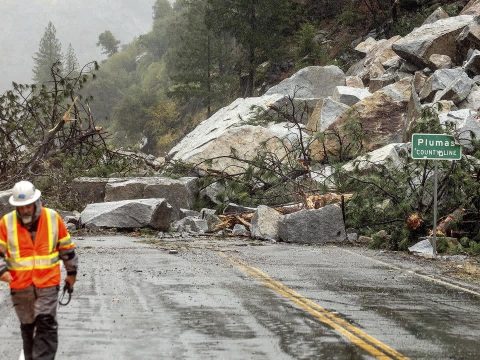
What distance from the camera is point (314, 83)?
33938mm

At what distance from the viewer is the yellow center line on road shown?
22.0 ft

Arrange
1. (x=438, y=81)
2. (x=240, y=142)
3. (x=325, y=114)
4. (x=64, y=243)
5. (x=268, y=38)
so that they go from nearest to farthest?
1. (x=64, y=243)
2. (x=240, y=142)
3. (x=438, y=81)
4. (x=325, y=114)
5. (x=268, y=38)

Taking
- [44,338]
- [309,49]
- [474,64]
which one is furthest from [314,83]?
[44,338]

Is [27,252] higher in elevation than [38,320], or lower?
higher

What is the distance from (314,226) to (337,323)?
1003 centimetres

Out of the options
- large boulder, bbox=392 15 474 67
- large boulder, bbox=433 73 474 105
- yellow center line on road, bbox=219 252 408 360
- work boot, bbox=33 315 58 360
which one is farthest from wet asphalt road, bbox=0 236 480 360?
large boulder, bbox=392 15 474 67

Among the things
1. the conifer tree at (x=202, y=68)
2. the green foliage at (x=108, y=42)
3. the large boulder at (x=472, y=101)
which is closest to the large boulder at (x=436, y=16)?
the large boulder at (x=472, y=101)

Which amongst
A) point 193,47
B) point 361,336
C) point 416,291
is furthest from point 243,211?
point 193,47

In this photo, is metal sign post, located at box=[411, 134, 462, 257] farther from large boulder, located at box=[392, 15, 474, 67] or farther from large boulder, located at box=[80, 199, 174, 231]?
large boulder, located at box=[392, 15, 474, 67]

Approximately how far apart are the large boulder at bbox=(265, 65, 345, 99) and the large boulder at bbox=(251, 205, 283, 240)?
15568 millimetres

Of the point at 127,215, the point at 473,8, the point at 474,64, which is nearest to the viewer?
the point at 127,215

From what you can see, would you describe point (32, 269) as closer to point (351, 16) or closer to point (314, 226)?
point (314, 226)

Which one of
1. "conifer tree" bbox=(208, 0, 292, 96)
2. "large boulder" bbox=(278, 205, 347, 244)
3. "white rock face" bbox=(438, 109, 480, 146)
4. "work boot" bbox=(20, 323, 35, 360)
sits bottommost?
"large boulder" bbox=(278, 205, 347, 244)

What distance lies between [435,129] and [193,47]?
36.7 m
